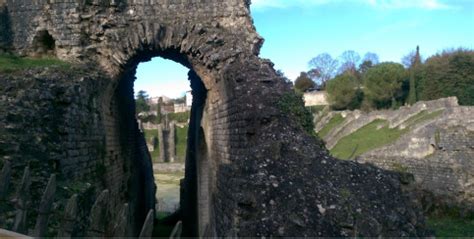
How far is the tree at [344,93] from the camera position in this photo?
5125cm

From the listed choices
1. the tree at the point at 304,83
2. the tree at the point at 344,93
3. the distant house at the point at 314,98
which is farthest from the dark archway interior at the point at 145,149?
the tree at the point at 304,83

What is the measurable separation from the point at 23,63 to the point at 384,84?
4209 cm

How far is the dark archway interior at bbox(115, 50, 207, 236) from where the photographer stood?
12.3 m

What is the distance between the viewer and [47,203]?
3398 millimetres

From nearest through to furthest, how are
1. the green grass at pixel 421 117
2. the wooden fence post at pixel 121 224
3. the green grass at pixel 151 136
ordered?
the wooden fence post at pixel 121 224, the green grass at pixel 421 117, the green grass at pixel 151 136

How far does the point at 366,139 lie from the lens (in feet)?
103

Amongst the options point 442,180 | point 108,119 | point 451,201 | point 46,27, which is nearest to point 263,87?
point 108,119

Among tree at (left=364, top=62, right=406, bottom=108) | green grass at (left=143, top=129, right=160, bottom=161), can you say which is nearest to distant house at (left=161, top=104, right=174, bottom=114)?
green grass at (left=143, top=129, right=160, bottom=161)

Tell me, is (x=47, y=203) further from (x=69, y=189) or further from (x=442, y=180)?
(x=442, y=180)

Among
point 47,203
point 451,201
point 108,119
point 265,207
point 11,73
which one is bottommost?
point 451,201

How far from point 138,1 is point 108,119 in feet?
8.63

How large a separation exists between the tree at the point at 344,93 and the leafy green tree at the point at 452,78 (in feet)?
27.8

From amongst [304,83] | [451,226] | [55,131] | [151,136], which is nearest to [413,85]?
[151,136]

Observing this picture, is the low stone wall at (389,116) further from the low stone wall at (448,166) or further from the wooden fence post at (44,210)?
the wooden fence post at (44,210)
